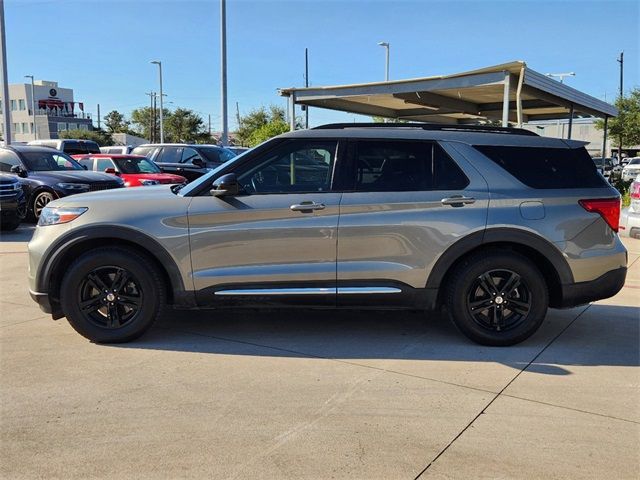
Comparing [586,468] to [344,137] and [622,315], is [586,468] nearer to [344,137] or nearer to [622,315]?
[344,137]

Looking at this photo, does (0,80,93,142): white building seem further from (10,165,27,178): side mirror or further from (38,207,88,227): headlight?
(38,207,88,227): headlight

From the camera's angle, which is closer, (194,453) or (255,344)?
(194,453)

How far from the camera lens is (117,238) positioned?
15.3ft

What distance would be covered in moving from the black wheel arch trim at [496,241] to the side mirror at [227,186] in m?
1.73

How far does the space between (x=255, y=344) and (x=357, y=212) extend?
4.69 ft

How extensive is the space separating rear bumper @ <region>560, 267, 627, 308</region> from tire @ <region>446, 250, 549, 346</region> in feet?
0.56

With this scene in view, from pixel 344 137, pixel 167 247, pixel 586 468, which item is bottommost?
pixel 586 468

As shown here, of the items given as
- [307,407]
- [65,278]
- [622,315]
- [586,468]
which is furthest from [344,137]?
[622,315]

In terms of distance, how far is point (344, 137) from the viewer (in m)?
4.77

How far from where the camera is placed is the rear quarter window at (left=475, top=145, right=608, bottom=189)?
186 inches

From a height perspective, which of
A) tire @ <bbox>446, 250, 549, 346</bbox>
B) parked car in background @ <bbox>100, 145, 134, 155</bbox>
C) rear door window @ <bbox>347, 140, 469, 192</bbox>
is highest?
parked car in background @ <bbox>100, 145, 134, 155</bbox>

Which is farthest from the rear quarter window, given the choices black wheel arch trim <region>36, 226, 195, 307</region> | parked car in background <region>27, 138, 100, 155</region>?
parked car in background <region>27, 138, 100, 155</region>

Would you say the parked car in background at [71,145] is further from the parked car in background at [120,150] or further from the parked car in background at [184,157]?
the parked car in background at [184,157]

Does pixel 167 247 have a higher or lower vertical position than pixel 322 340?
higher
